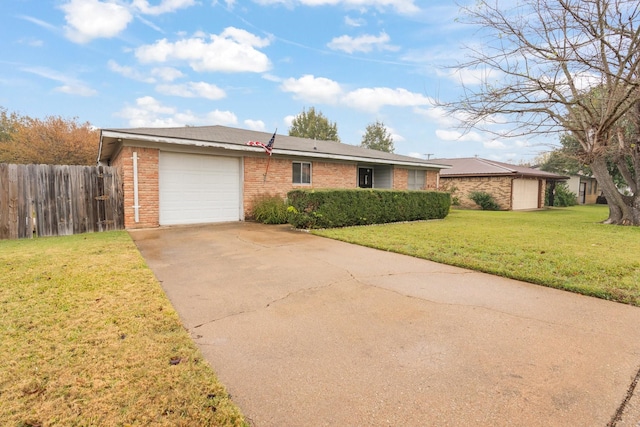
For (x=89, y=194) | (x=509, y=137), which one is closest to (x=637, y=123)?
(x=509, y=137)

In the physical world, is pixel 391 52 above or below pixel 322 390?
above

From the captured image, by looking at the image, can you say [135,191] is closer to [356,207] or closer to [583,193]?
[356,207]

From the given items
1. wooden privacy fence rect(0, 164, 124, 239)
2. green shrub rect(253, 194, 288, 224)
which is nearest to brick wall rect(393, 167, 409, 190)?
green shrub rect(253, 194, 288, 224)

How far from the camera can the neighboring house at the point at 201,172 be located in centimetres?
979

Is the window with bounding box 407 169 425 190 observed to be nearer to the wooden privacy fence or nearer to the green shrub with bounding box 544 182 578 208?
the wooden privacy fence

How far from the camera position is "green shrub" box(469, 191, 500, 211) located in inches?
859

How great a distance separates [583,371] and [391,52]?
39.5 feet

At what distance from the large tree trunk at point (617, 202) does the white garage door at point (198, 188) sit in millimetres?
13856

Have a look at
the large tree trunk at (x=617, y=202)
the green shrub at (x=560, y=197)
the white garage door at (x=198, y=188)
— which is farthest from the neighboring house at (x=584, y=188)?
the white garage door at (x=198, y=188)

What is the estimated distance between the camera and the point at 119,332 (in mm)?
2910

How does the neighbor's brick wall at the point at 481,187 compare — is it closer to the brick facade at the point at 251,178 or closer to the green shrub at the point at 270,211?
the brick facade at the point at 251,178

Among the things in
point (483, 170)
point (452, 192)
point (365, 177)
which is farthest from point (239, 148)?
point (483, 170)

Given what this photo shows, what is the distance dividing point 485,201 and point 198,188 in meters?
18.8

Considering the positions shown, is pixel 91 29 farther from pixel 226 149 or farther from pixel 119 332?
pixel 119 332
